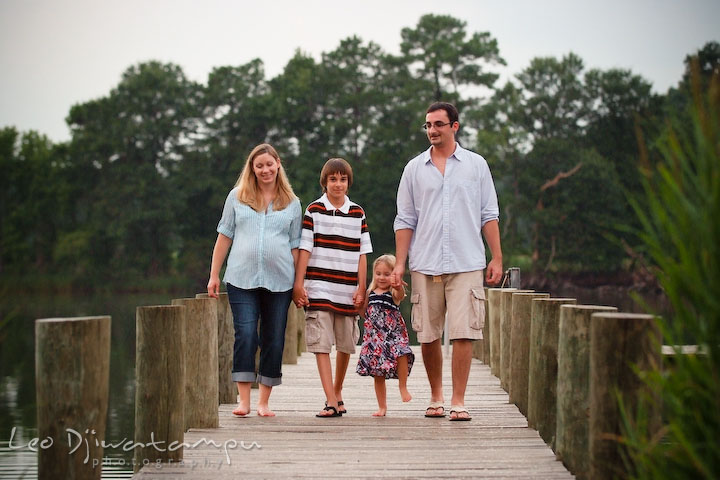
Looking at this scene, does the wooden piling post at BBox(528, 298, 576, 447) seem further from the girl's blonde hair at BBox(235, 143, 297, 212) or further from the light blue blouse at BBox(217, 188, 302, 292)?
the girl's blonde hair at BBox(235, 143, 297, 212)

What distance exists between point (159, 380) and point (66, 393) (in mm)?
935

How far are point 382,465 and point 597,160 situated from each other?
135 ft

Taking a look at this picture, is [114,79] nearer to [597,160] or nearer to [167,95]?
[167,95]

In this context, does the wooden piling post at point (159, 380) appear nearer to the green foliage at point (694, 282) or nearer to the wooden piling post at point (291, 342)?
the green foliage at point (694, 282)

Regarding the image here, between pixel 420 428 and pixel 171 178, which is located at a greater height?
pixel 171 178

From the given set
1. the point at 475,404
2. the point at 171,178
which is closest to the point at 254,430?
the point at 475,404

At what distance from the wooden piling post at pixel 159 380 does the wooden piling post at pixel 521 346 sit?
2581 mm

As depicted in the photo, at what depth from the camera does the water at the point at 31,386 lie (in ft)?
35.9

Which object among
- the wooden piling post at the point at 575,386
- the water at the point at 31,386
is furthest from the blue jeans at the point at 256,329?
the wooden piling post at the point at 575,386

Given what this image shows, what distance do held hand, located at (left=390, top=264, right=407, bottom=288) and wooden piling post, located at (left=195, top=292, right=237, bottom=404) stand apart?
1.21m

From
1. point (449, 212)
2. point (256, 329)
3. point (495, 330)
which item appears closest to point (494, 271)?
point (449, 212)

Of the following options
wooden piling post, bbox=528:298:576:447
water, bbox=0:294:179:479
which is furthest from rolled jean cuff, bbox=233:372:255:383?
wooden piling post, bbox=528:298:576:447

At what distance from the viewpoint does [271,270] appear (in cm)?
569

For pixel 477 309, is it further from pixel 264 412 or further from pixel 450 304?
pixel 264 412
